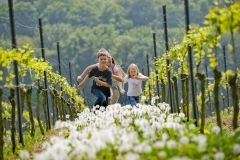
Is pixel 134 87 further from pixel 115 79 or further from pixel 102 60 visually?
pixel 102 60

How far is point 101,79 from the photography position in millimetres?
12398

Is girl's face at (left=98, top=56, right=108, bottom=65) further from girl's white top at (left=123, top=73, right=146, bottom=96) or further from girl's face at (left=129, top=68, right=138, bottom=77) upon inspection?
girl's white top at (left=123, top=73, right=146, bottom=96)

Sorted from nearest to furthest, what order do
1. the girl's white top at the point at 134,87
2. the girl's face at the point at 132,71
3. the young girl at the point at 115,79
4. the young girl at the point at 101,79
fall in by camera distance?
the young girl at the point at 101,79 → the young girl at the point at 115,79 → the girl's face at the point at 132,71 → the girl's white top at the point at 134,87

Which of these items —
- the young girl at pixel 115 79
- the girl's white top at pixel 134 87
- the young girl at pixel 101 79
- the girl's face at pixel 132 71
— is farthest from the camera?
the girl's white top at pixel 134 87

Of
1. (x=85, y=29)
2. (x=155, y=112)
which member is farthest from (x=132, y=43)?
A: (x=155, y=112)

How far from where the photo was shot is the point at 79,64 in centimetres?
9581

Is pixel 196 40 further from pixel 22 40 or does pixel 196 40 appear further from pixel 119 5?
pixel 119 5

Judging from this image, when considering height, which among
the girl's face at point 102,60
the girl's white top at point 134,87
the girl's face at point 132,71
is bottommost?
the girl's white top at point 134,87

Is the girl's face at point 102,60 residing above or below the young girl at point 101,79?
above

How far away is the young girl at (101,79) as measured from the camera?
40.1 feet

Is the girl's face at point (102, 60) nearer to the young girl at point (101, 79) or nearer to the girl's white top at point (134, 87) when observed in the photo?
the young girl at point (101, 79)

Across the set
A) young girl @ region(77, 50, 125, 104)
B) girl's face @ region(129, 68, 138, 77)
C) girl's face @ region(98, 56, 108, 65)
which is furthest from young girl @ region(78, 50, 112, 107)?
girl's face @ region(129, 68, 138, 77)

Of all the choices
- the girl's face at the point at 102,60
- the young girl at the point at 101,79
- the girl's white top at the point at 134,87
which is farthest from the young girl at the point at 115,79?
Result: the girl's face at the point at 102,60

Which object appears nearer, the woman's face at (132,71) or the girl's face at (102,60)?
the girl's face at (102,60)
